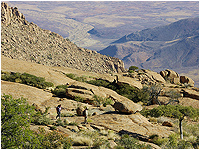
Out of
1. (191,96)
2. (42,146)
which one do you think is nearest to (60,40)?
(191,96)

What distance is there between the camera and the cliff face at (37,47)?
85000 millimetres

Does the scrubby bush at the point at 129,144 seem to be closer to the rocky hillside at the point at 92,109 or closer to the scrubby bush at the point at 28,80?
the rocky hillside at the point at 92,109

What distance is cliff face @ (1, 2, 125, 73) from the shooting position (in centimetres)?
8500

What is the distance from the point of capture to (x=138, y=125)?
21.3 metres

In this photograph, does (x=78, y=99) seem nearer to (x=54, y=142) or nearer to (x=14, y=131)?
(x=54, y=142)

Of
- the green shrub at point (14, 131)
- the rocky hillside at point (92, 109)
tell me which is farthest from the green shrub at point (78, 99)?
the green shrub at point (14, 131)

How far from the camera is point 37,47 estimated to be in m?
97.2

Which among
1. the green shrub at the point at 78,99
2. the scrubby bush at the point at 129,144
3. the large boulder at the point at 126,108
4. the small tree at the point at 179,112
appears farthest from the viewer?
the green shrub at the point at 78,99

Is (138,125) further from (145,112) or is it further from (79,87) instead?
(79,87)

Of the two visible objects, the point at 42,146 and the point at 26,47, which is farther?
the point at 26,47

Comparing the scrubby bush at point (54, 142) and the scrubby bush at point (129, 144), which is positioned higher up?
the scrubby bush at point (54, 142)

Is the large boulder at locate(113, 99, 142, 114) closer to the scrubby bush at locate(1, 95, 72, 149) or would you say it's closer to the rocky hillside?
the rocky hillside

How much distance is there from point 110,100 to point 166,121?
389 inches

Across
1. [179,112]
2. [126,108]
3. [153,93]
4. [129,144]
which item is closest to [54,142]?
[129,144]
